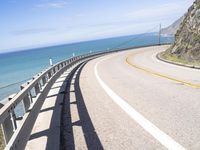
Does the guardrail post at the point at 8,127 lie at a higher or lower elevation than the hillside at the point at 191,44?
higher

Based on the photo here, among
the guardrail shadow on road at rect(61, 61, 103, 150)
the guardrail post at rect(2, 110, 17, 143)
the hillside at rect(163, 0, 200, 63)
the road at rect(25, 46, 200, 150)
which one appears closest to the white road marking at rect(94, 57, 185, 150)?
the road at rect(25, 46, 200, 150)

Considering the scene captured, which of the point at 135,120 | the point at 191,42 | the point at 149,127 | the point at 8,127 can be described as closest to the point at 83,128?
the point at 135,120

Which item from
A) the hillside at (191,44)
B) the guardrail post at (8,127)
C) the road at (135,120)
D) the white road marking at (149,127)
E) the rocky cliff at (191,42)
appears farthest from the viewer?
the rocky cliff at (191,42)

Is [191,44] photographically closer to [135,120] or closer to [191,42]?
[191,42]

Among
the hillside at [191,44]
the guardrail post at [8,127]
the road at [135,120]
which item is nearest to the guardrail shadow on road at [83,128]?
the road at [135,120]

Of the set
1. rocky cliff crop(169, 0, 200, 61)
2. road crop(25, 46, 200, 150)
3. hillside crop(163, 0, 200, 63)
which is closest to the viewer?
road crop(25, 46, 200, 150)

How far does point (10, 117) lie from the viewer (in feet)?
19.1

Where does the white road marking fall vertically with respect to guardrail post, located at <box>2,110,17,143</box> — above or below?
below

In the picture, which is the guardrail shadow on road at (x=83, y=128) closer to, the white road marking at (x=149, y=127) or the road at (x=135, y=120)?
the road at (x=135, y=120)

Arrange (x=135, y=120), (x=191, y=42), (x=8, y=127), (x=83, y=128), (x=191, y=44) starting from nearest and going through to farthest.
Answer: (x=8, y=127)
(x=83, y=128)
(x=135, y=120)
(x=191, y=44)
(x=191, y=42)

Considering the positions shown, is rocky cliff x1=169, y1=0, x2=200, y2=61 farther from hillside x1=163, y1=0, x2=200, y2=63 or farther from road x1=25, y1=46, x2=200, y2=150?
road x1=25, y1=46, x2=200, y2=150

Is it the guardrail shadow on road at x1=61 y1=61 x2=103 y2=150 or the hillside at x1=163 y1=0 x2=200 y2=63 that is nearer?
the guardrail shadow on road at x1=61 y1=61 x2=103 y2=150

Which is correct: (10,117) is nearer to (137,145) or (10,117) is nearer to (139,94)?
(137,145)

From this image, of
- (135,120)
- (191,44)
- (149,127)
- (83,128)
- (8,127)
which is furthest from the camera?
(191,44)
